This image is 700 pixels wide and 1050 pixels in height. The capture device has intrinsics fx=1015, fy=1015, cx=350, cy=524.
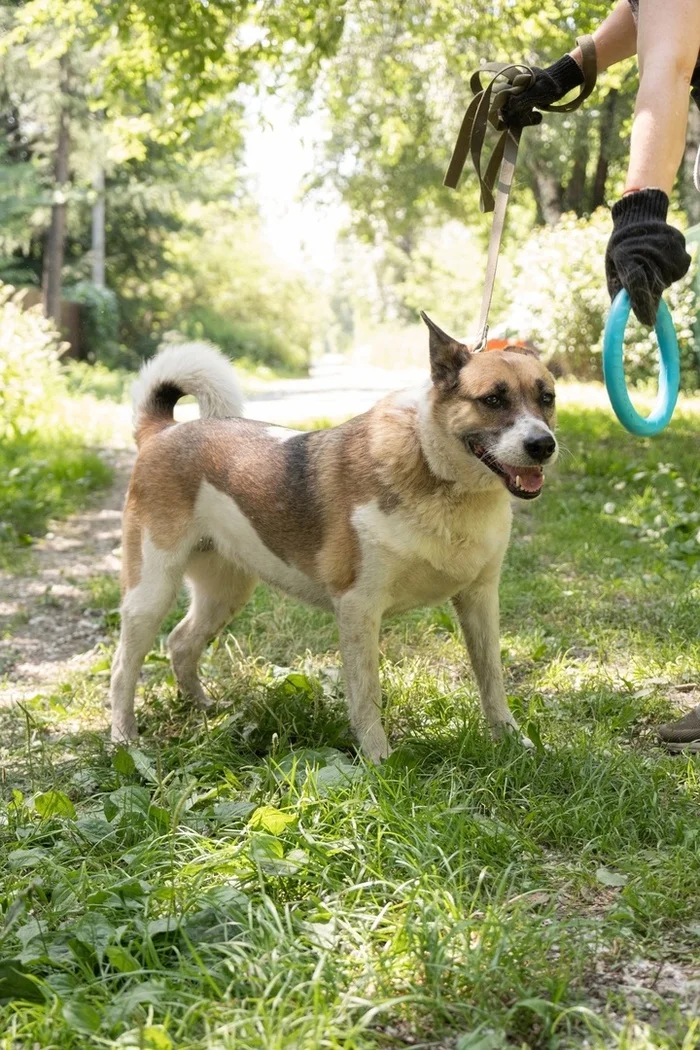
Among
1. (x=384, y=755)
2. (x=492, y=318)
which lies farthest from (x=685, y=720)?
(x=492, y=318)

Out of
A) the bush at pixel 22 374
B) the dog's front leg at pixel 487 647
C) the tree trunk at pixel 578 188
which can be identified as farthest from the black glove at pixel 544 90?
the tree trunk at pixel 578 188

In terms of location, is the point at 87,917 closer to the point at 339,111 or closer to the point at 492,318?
the point at 339,111

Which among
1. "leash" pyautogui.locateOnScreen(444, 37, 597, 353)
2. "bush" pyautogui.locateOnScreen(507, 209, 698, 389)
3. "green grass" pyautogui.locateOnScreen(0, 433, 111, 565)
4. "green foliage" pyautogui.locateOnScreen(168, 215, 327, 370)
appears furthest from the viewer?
"green foliage" pyautogui.locateOnScreen(168, 215, 327, 370)

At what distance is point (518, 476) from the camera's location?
3078 millimetres

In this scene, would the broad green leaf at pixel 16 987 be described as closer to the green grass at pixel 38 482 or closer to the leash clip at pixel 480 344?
the leash clip at pixel 480 344

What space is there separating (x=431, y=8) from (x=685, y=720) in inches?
375

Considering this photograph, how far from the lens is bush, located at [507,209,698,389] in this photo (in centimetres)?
1570

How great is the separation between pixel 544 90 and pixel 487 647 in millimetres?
1959

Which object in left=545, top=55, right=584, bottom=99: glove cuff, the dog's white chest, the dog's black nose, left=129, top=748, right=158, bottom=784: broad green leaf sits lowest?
left=129, top=748, right=158, bottom=784: broad green leaf

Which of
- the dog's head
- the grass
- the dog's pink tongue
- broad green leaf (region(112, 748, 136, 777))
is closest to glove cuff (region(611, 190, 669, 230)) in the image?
the dog's head

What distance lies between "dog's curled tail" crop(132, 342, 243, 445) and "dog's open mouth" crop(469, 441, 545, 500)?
1.46 m

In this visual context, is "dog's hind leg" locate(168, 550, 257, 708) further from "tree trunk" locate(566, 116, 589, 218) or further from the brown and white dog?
"tree trunk" locate(566, 116, 589, 218)

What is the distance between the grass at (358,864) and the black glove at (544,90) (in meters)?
2.11

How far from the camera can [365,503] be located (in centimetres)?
334
